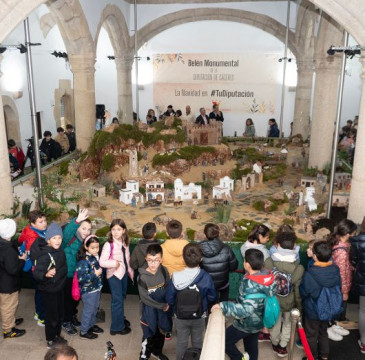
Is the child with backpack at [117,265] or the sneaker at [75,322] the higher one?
the child with backpack at [117,265]

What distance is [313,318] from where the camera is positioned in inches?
181

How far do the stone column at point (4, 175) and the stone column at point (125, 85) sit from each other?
9.45 meters

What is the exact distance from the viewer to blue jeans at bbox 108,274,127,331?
5.14 m

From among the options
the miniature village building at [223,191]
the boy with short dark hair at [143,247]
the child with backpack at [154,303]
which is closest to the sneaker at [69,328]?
the child with backpack at [154,303]

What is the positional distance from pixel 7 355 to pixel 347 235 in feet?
13.0

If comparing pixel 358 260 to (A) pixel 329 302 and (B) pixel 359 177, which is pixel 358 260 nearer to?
(A) pixel 329 302

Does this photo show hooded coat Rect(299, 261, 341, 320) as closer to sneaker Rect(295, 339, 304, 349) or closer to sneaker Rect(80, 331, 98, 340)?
sneaker Rect(295, 339, 304, 349)

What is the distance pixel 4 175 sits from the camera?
6812 millimetres

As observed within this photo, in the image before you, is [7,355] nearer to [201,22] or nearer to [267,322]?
[267,322]

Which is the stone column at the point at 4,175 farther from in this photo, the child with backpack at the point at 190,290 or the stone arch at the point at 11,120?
the stone arch at the point at 11,120

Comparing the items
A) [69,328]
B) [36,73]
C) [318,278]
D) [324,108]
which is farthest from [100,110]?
[318,278]

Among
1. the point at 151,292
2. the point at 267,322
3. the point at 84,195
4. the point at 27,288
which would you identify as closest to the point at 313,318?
the point at 267,322

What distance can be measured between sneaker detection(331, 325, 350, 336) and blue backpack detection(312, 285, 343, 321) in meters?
0.97

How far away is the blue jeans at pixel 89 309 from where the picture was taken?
5016 mm
